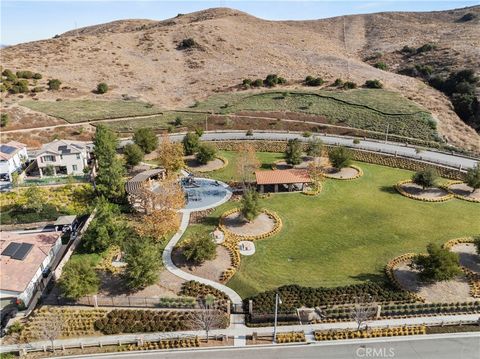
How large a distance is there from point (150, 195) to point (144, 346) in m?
19.6

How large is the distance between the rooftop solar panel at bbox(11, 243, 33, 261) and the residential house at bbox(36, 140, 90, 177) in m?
23.6

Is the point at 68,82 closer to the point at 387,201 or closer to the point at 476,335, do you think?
the point at 387,201

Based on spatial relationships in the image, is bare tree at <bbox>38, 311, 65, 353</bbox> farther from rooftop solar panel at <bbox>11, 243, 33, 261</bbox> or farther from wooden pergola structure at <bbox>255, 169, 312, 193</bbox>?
wooden pergola structure at <bbox>255, 169, 312, 193</bbox>

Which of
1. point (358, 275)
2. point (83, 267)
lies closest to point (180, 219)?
point (83, 267)

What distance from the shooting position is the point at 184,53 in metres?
125

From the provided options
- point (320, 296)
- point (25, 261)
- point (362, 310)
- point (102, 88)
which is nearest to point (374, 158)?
point (320, 296)

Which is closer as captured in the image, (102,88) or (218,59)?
(102,88)

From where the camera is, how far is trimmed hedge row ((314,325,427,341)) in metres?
31.5

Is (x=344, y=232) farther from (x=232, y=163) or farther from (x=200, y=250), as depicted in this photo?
(x=232, y=163)

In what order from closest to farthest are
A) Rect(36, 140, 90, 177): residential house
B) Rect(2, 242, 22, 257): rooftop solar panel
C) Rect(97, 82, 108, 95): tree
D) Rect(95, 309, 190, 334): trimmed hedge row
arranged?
Rect(95, 309, 190, 334): trimmed hedge row < Rect(2, 242, 22, 257): rooftop solar panel < Rect(36, 140, 90, 177): residential house < Rect(97, 82, 108, 95): tree

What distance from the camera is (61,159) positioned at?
195 feet

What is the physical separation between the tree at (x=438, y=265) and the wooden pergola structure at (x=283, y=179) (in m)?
22.0

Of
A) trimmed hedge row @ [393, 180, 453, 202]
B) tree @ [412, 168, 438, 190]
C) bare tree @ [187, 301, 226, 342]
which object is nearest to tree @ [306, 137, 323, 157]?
trimmed hedge row @ [393, 180, 453, 202]

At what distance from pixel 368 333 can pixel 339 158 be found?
112 ft
